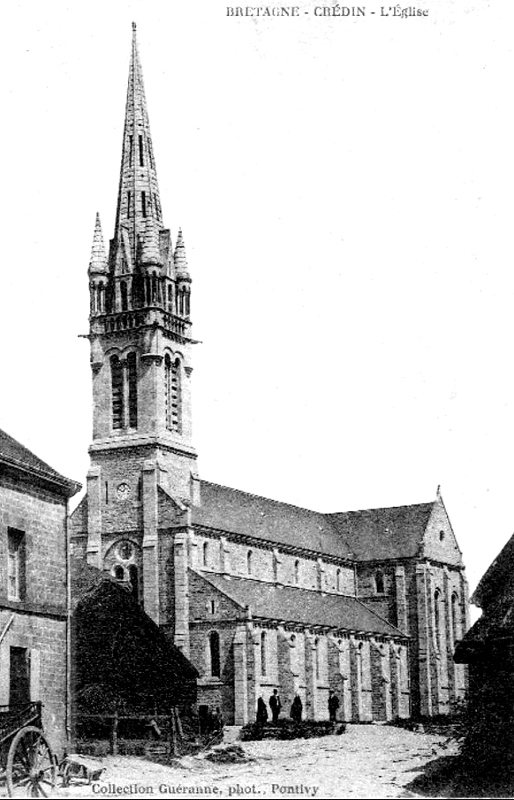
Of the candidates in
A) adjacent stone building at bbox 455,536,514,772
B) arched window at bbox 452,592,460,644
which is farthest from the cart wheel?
arched window at bbox 452,592,460,644

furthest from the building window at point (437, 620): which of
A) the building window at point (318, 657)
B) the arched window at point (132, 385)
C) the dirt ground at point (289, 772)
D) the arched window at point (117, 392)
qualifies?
the dirt ground at point (289, 772)

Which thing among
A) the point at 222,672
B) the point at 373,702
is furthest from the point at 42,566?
the point at 373,702

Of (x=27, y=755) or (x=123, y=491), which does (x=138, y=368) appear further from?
(x=27, y=755)

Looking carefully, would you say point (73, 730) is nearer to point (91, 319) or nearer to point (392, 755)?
point (392, 755)

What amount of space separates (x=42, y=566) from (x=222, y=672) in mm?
26068

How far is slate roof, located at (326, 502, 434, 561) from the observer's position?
72.2m

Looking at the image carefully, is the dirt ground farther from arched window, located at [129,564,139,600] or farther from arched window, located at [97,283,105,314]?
arched window, located at [97,283,105,314]

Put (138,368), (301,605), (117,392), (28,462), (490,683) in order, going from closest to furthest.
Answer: (490,683) < (28,462) < (138,368) < (117,392) < (301,605)

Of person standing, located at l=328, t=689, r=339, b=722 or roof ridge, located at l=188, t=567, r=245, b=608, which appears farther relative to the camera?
person standing, located at l=328, t=689, r=339, b=722

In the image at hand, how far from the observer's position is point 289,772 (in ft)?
101

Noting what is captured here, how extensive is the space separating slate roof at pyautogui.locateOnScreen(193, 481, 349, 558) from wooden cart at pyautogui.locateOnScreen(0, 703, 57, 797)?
30.7 metres

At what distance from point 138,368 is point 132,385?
2.94 feet

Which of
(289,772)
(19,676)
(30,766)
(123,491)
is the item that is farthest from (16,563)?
(123,491)

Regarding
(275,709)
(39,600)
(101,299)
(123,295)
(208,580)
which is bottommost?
(275,709)
